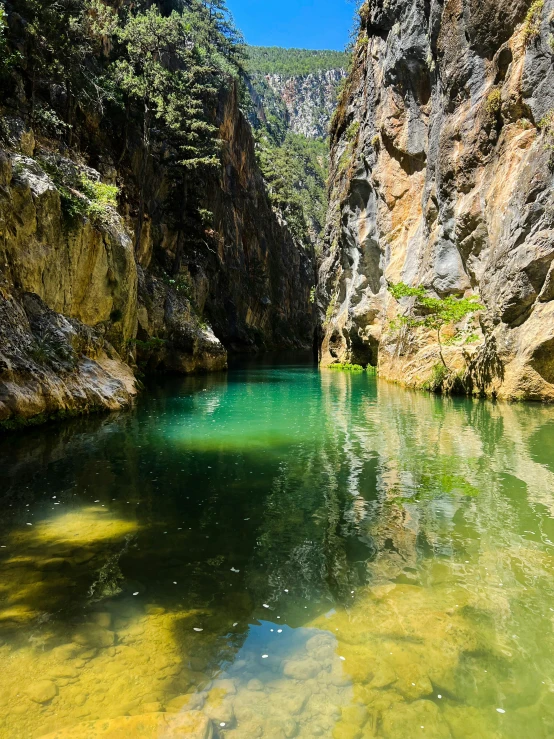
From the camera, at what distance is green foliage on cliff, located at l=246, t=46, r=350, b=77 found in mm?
124625

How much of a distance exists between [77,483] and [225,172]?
1647 inches

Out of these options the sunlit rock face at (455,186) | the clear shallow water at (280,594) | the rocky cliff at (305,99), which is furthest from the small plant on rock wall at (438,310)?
the rocky cliff at (305,99)

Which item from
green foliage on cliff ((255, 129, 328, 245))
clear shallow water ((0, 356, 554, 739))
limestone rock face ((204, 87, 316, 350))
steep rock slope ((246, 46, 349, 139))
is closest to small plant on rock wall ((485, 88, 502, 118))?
clear shallow water ((0, 356, 554, 739))

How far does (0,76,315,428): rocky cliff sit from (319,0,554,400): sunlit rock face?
34.5 feet

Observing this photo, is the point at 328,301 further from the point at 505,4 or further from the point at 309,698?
the point at 309,698

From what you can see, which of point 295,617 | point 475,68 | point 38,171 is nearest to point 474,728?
point 295,617

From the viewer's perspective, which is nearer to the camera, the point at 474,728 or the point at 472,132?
the point at 474,728

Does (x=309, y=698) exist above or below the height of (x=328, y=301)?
below

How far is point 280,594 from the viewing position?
3895mm

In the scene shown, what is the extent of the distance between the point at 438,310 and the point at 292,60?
13730 cm

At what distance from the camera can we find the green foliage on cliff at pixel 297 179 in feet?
202

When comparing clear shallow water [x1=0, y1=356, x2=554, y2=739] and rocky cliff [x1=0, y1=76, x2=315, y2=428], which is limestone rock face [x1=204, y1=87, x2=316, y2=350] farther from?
clear shallow water [x1=0, y1=356, x2=554, y2=739]

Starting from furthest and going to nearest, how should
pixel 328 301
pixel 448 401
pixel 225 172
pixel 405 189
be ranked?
1. pixel 225 172
2. pixel 328 301
3. pixel 405 189
4. pixel 448 401

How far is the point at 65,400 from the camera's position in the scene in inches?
471
